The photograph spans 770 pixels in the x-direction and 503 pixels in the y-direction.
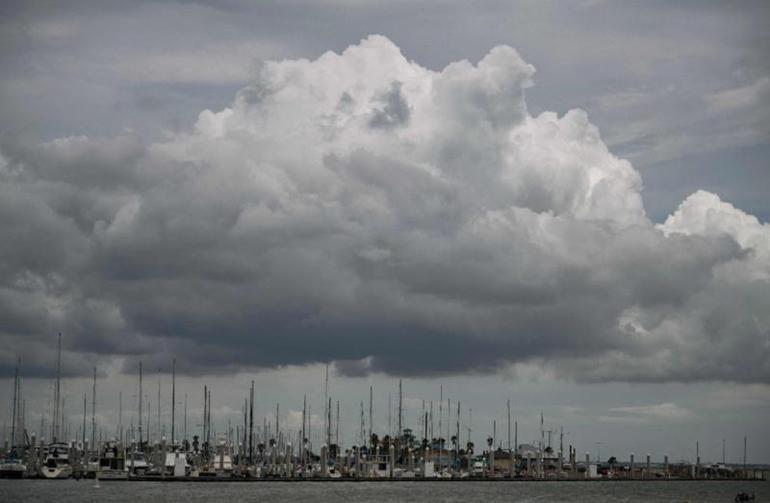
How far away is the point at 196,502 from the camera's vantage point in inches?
7023

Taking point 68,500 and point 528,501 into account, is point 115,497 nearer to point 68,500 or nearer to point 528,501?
point 68,500

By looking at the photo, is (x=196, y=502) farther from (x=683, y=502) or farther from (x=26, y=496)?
(x=683, y=502)

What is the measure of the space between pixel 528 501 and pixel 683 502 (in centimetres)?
2436

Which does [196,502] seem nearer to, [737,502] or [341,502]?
[341,502]

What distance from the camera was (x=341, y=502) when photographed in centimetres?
18225

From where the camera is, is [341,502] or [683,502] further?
[683,502]

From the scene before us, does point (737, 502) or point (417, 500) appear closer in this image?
point (737, 502)

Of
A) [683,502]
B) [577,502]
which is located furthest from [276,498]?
[683,502]

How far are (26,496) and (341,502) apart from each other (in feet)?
158

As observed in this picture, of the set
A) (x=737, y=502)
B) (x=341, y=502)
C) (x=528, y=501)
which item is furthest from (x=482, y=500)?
(x=737, y=502)

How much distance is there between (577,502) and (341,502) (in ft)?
128

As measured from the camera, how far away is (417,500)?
191 m

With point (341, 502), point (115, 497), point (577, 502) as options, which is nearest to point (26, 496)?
point (115, 497)

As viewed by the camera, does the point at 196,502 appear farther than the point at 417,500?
No
